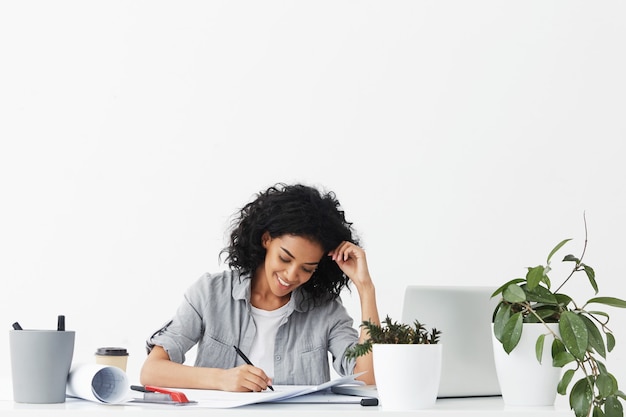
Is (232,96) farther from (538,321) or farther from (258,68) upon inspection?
(538,321)

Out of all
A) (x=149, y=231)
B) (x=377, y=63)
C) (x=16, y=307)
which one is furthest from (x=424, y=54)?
(x=16, y=307)

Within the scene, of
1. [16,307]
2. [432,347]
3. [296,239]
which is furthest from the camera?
[16,307]

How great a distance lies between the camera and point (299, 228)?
2066 mm

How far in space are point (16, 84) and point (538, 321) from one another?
2646mm

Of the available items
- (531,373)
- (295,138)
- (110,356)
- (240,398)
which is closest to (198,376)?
(110,356)

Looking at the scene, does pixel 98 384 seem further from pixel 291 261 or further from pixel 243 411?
pixel 291 261

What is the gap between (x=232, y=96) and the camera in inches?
133

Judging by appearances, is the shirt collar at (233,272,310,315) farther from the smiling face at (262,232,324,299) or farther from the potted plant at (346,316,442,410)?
the potted plant at (346,316,442,410)

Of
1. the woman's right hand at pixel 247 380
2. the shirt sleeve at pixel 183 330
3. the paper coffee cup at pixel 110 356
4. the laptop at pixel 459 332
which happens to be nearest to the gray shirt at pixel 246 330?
the shirt sleeve at pixel 183 330

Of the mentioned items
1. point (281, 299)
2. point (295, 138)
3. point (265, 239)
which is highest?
point (295, 138)

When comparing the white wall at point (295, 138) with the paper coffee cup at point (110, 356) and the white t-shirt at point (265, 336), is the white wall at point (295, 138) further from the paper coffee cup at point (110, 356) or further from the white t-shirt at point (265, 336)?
the paper coffee cup at point (110, 356)

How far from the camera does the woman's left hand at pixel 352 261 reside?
2061mm

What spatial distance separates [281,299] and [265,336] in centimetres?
11

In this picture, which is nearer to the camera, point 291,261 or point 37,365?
point 37,365
